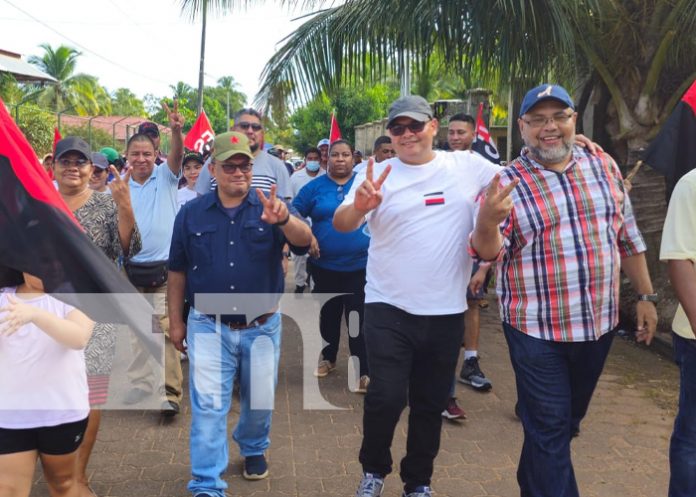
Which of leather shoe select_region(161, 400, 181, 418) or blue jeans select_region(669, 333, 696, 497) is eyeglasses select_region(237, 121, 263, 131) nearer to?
leather shoe select_region(161, 400, 181, 418)

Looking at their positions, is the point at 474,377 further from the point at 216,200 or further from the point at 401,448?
the point at 216,200

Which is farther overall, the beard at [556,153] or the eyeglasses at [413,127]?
the eyeglasses at [413,127]

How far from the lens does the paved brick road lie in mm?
4188

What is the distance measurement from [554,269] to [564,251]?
0.09 meters

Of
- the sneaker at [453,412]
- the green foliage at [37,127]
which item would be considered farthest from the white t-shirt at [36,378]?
the green foliage at [37,127]

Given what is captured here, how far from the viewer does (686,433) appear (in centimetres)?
324

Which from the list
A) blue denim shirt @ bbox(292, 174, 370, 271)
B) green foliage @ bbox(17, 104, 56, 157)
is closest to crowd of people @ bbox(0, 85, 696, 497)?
blue denim shirt @ bbox(292, 174, 370, 271)

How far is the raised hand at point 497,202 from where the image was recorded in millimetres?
3160

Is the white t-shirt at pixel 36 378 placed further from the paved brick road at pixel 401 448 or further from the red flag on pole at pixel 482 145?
the red flag on pole at pixel 482 145

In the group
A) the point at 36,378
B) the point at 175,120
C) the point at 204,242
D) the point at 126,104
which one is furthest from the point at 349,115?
the point at 126,104

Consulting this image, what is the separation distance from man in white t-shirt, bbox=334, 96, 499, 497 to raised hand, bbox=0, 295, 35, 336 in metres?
1.55

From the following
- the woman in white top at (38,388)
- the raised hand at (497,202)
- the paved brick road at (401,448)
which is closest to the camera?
the woman in white top at (38,388)

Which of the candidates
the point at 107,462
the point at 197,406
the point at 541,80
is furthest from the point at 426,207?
the point at 541,80

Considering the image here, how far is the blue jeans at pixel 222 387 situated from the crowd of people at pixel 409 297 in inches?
0.4
